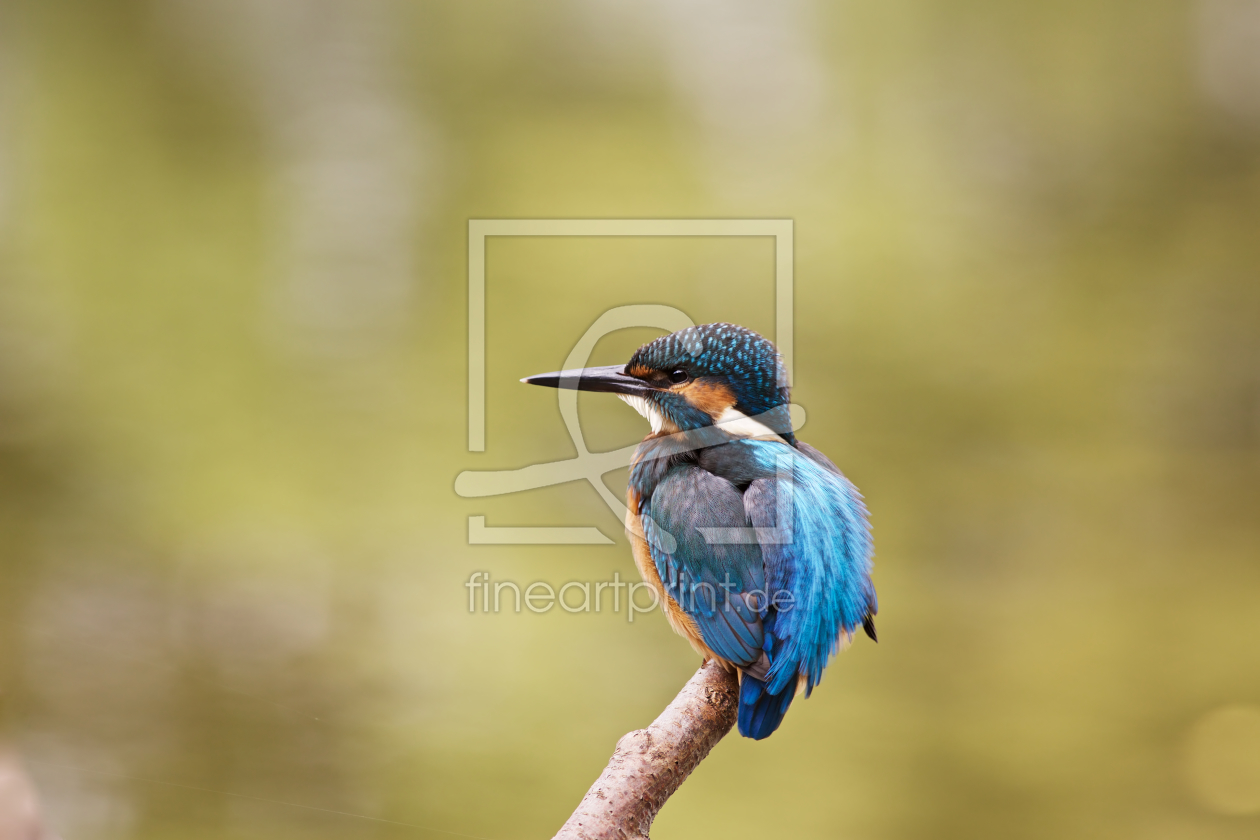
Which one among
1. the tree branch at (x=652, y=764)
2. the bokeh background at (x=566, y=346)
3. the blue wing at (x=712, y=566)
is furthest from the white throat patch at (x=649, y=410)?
the bokeh background at (x=566, y=346)

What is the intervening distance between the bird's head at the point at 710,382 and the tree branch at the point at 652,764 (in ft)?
0.87

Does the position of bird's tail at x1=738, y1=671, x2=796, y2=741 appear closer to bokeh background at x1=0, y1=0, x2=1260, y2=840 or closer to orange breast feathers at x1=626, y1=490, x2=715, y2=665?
orange breast feathers at x1=626, y1=490, x2=715, y2=665

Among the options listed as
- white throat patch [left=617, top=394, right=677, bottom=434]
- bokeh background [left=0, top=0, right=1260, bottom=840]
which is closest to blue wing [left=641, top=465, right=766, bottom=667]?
white throat patch [left=617, top=394, right=677, bottom=434]

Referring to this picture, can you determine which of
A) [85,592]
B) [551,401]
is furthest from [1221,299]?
[85,592]

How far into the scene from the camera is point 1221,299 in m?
1.41

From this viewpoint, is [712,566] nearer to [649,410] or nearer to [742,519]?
[742,519]

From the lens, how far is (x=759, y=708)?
67 cm

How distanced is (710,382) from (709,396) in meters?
0.02

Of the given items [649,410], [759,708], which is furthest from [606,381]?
[759,708]

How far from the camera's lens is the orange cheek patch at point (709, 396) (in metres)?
0.80

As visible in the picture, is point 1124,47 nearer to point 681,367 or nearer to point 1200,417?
point 1200,417

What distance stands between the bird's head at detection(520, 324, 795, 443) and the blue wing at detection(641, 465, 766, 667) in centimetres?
8

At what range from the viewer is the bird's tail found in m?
0.66

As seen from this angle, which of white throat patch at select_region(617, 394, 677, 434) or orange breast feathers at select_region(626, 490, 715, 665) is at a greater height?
white throat patch at select_region(617, 394, 677, 434)
